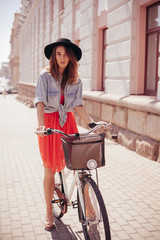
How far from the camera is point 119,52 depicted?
907cm

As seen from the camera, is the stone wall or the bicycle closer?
the bicycle

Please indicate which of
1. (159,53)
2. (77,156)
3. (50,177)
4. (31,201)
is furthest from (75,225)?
(159,53)

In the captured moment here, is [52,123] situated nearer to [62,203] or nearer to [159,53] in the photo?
[62,203]

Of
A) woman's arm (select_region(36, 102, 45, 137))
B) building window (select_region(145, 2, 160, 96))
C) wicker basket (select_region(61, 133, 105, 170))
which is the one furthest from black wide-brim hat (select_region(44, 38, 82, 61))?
building window (select_region(145, 2, 160, 96))

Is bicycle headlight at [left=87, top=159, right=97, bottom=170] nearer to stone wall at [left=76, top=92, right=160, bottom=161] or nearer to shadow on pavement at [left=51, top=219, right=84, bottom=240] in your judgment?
shadow on pavement at [left=51, top=219, right=84, bottom=240]

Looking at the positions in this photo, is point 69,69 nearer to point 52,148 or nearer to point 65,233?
point 52,148

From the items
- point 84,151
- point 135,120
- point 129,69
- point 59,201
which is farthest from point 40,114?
point 129,69

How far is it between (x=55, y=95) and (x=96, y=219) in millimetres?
1277

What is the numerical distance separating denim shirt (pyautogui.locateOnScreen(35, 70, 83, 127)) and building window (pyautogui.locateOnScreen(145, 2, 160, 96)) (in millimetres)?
5091

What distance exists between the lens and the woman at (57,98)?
322 cm

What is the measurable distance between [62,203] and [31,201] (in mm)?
1014

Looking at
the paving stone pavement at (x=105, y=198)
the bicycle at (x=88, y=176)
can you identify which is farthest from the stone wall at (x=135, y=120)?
the bicycle at (x=88, y=176)

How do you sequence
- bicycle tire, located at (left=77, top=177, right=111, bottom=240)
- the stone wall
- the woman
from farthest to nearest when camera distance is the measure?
1. the stone wall
2. the woman
3. bicycle tire, located at (left=77, top=177, right=111, bottom=240)

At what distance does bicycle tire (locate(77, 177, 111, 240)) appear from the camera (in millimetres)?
2570
